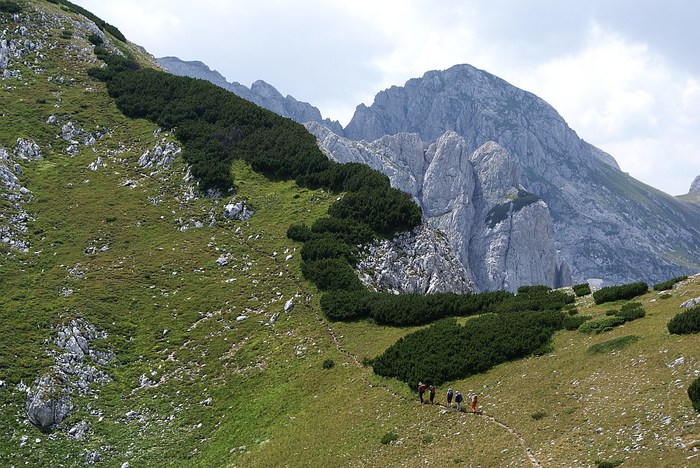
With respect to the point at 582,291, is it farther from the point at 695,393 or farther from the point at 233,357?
the point at 233,357

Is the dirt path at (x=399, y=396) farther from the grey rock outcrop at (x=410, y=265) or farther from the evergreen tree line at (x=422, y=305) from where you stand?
the grey rock outcrop at (x=410, y=265)

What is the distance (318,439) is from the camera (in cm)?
3020

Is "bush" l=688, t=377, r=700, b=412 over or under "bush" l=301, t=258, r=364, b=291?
under

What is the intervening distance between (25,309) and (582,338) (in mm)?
43164

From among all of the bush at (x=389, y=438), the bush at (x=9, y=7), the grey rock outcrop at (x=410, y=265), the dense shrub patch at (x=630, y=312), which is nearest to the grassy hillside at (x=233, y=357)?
the bush at (x=389, y=438)

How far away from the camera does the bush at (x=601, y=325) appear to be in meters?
33.4

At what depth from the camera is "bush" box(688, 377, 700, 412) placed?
21047 mm

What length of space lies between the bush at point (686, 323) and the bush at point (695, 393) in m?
7.34

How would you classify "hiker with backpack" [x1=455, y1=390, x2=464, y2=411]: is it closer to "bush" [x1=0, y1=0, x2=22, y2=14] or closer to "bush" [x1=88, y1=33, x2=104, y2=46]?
"bush" [x1=88, y1=33, x2=104, y2=46]

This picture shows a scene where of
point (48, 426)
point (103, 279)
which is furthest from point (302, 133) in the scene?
point (48, 426)

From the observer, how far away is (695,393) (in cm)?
2136

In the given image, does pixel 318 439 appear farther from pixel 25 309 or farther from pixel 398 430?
pixel 25 309

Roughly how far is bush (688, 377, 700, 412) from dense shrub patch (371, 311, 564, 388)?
40.2 feet

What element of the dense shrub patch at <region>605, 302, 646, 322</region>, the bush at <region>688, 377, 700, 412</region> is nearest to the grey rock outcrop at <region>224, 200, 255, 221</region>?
the dense shrub patch at <region>605, 302, 646, 322</region>
